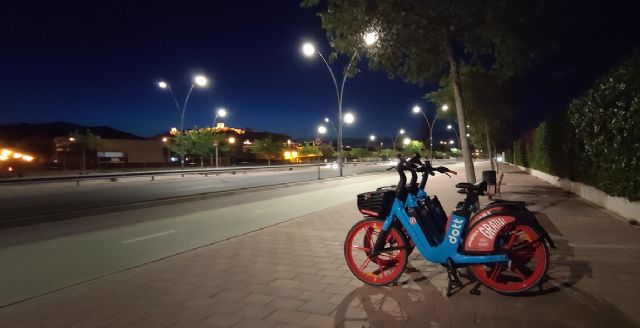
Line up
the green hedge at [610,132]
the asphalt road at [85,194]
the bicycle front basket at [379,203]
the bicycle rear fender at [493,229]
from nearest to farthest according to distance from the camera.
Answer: the bicycle rear fender at [493,229] < the bicycle front basket at [379,203] < the green hedge at [610,132] < the asphalt road at [85,194]

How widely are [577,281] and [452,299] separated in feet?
5.32

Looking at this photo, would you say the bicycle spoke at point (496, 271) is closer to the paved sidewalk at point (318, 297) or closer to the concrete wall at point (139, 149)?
the paved sidewalk at point (318, 297)

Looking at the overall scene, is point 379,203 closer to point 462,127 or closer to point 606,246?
point 606,246

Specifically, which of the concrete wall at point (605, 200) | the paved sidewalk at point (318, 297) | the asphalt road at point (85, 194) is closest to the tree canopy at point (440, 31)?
the concrete wall at point (605, 200)

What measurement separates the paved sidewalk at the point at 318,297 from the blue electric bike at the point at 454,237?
211 millimetres

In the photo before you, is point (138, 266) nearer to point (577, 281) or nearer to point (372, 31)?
point (577, 281)

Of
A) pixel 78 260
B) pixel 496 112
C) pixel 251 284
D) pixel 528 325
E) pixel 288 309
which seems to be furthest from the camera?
pixel 496 112

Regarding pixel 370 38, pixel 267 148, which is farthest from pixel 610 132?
pixel 267 148

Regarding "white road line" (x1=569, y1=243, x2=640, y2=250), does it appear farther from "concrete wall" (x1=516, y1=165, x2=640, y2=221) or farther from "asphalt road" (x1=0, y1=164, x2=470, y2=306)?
"asphalt road" (x1=0, y1=164, x2=470, y2=306)

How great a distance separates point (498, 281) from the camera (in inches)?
177

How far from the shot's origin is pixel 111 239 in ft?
29.0

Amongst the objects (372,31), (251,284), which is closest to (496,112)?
(372,31)

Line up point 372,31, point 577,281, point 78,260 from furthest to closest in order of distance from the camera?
point 372,31, point 78,260, point 577,281

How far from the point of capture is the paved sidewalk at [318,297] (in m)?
3.92
